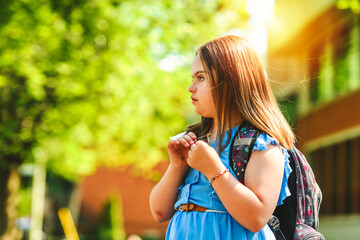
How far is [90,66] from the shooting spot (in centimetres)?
1059

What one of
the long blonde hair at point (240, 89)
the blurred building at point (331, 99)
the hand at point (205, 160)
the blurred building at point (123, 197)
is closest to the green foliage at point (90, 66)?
the blurred building at point (331, 99)

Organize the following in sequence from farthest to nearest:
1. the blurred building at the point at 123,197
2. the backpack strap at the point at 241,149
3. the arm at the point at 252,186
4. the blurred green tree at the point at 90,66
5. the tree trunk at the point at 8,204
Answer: the blurred building at the point at 123,197 → the tree trunk at the point at 8,204 → the blurred green tree at the point at 90,66 → the backpack strap at the point at 241,149 → the arm at the point at 252,186

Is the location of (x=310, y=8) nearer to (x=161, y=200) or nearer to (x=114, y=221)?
(x=114, y=221)

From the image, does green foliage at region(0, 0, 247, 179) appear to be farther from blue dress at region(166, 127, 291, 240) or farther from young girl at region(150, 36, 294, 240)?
blue dress at region(166, 127, 291, 240)

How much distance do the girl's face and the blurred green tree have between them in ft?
23.4

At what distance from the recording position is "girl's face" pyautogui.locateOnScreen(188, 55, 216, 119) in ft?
6.81

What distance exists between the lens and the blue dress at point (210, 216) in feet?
6.23

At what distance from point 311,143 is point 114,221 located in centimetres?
811

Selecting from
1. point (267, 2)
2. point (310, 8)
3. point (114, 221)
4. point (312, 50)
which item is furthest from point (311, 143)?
point (267, 2)

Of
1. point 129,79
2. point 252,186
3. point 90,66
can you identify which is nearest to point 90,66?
point 90,66

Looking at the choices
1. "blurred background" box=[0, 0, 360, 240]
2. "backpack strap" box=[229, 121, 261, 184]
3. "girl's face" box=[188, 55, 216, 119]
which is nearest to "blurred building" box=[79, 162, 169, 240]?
"blurred background" box=[0, 0, 360, 240]

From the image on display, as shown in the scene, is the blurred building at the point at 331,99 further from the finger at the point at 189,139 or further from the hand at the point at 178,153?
the finger at the point at 189,139

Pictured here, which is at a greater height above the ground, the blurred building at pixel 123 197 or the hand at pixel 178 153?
the hand at pixel 178 153

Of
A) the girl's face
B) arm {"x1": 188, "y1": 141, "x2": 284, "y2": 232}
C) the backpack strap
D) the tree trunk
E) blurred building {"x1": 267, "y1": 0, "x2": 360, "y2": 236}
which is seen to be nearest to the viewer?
arm {"x1": 188, "y1": 141, "x2": 284, "y2": 232}
